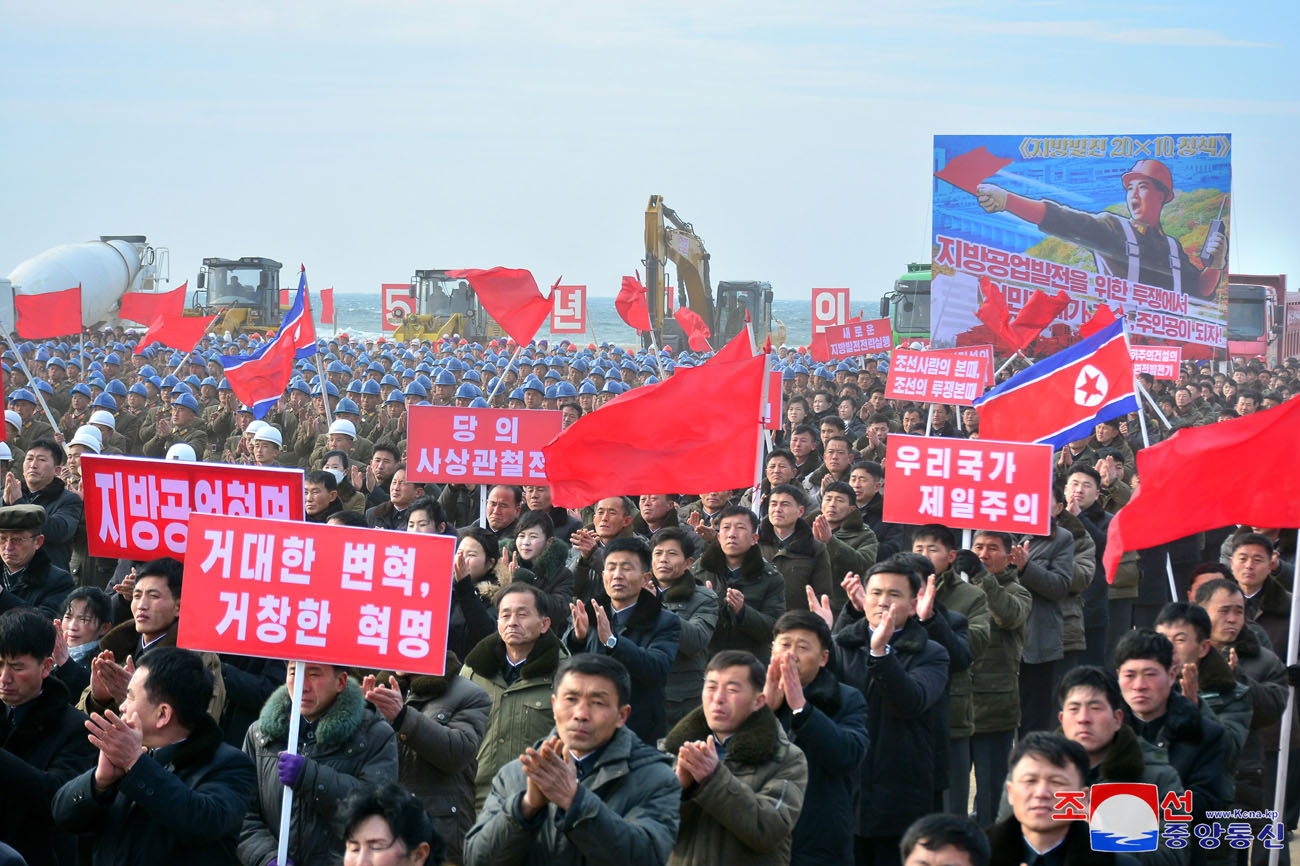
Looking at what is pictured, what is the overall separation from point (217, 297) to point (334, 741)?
4001cm

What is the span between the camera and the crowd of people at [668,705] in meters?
4.02

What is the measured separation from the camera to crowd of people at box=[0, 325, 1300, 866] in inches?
158

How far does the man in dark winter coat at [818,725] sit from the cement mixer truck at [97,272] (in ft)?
124

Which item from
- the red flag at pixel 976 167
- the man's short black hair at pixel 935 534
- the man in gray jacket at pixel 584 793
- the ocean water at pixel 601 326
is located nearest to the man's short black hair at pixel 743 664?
the man in gray jacket at pixel 584 793

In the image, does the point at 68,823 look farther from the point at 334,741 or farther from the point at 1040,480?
the point at 1040,480

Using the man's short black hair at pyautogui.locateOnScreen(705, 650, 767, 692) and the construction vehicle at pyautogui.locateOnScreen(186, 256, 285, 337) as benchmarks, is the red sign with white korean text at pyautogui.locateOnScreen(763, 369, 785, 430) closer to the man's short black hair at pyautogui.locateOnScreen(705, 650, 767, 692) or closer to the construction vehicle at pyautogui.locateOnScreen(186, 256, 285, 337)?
the man's short black hair at pyautogui.locateOnScreen(705, 650, 767, 692)

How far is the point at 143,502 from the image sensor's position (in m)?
6.43

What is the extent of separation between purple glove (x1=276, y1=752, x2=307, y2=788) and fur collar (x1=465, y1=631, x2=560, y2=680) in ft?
4.39

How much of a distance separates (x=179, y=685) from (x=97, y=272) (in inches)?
1601

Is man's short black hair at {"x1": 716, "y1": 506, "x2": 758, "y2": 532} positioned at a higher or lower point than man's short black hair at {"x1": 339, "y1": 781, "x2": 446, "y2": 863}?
higher

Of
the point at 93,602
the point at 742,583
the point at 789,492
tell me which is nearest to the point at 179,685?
the point at 93,602

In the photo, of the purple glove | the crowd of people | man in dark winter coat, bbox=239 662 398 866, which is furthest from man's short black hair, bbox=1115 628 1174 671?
the purple glove

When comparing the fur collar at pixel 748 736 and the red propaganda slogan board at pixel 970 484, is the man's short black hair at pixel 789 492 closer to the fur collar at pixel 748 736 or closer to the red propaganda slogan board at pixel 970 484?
the red propaganda slogan board at pixel 970 484

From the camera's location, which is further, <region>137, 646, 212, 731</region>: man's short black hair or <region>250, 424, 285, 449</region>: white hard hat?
<region>250, 424, 285, 449</region>: white hard hat
